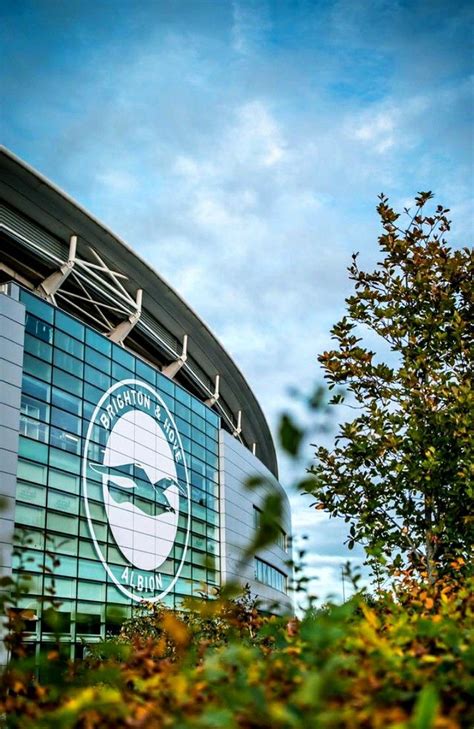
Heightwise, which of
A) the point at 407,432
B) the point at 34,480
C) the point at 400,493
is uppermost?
the point at 34,480

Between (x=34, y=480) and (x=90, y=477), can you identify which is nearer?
(x=34, y=480)

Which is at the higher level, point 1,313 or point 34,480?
point 1,313

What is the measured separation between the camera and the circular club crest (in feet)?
105

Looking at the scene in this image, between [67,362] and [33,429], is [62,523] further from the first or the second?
[67,362]

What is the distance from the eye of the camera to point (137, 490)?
3469 centimetres

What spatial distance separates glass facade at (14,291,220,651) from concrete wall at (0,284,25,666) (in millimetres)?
601

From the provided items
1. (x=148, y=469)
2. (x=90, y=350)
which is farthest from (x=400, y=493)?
(x=148, y=469)

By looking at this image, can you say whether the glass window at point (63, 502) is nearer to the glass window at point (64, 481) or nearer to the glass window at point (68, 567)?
the glass window at point (64, 481)

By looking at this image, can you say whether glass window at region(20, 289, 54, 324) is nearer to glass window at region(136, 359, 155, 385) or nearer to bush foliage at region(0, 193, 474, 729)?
glass window at region(136, 359, 155, 385)

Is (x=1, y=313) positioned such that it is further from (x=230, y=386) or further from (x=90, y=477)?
(x=230, y=386)

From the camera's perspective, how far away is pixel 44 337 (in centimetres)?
2992

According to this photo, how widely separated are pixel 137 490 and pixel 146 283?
10.2 meters

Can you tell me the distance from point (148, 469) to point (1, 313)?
11206mm

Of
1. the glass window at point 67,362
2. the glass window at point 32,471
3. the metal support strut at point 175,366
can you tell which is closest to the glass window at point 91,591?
the glass window at point 32,471
